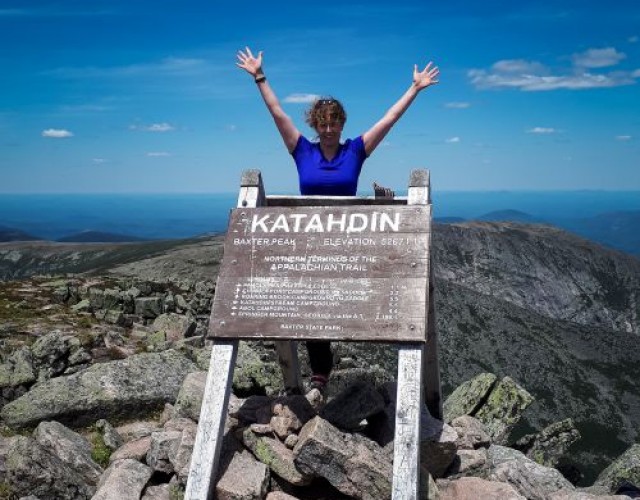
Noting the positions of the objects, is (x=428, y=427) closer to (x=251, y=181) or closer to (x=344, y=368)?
(x=251, y=181)

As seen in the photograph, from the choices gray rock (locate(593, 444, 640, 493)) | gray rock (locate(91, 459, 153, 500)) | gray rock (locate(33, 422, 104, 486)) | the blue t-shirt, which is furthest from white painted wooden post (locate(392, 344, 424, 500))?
gray rock (locate(593, 444, 640, 493))

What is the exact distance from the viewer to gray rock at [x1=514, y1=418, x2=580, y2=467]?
2044cm

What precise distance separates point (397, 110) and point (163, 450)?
7.23 m

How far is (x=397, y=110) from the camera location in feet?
37.1

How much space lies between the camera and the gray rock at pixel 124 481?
10.9 meters

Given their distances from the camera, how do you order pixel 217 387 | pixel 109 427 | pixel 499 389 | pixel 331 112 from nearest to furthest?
1. pixel 217 387
2. pixel 331 112
3. pixel 109 427
4. pixel 499 389

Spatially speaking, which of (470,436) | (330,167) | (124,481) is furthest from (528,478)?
(124,481)

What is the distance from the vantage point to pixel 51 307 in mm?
38656

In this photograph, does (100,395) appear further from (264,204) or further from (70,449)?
(264,204)

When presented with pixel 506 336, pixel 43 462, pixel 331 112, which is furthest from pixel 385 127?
pixel 506 336

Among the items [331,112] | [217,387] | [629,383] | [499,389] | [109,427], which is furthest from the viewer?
[629,383]

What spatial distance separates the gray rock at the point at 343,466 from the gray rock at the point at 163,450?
2.61 meters

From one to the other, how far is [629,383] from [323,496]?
13268 centimetres

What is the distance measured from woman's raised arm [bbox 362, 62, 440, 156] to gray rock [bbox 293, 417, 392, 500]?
4.90m
